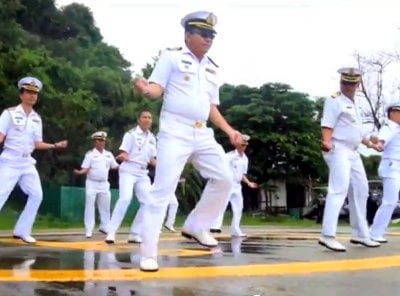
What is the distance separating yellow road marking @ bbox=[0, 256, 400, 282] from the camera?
5966 millimetres

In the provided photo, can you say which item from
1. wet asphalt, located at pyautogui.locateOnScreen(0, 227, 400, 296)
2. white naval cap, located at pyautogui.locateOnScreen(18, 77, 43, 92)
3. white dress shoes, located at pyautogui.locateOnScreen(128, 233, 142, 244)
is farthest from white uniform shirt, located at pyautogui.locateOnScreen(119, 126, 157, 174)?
wet asphalt, located at pyautogui.locateOnScreen(0, 227, 400, 296)

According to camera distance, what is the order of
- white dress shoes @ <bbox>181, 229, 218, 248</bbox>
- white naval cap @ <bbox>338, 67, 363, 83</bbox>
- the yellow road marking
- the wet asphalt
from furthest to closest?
1. white naval cap @ <bbox>338, 67, 363, 83</bbox>
2. white dress shoes @ <bbox>181, 229, 218, 248</bbox>
3. the yellow road marking
4. the wet asphalt

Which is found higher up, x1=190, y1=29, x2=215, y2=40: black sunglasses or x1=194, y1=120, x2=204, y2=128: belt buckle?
x1=190, y1=29, x2=215, y2=40: black sunglasses

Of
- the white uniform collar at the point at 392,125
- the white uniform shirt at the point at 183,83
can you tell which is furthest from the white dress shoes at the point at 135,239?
the white uniform shirt at the point at 183,83

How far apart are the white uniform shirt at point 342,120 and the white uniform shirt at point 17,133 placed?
13.4 ft

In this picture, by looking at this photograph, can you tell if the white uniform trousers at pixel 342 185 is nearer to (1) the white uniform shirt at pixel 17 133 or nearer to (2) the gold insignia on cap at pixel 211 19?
(2) the gold insignia on cap at pixel 211 19

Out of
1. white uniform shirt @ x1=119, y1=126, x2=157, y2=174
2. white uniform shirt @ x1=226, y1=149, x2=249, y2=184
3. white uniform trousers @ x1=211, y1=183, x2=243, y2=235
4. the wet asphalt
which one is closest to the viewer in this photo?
the wet asphalt

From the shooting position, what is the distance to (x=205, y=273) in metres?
6.30

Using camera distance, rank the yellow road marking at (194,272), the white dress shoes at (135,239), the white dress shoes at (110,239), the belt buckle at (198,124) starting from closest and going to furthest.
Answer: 1. the yellow road marking at (194,272)
2. the belt buckle at (198,124)
3. the white dress shoes at (110,239)
4. the white dress shoes at (135,239)

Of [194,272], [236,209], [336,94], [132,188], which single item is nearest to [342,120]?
[336,94]

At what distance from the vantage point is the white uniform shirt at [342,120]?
8.99 meters

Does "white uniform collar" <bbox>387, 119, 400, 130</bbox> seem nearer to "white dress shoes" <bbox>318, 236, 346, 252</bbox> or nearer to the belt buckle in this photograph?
"white dress shoes" <bbox>318, 236, 346, 252</bbox>

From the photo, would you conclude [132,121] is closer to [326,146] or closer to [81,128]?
[81,128]

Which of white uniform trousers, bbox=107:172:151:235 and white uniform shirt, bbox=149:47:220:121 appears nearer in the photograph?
white uniform shirt, bbox=149:47:220:121
